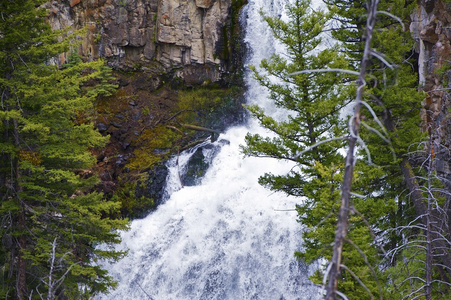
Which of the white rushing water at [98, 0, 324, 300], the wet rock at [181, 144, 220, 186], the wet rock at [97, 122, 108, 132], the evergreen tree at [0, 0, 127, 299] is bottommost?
the white rushing water at [98, 0, 324, 300]

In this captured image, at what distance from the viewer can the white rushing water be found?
14383 millimetres

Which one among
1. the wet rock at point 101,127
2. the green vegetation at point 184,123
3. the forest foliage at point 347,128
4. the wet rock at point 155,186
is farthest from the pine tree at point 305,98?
the wet rock at point 101,127

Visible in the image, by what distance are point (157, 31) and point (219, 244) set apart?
12854 mm

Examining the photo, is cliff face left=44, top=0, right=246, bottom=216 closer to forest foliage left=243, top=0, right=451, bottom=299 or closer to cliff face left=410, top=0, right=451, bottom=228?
forest foliage left=243, top=0, right=451, bottom=299

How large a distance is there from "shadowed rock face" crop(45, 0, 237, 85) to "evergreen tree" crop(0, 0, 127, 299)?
1304 cm

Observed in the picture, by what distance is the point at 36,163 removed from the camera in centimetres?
1107

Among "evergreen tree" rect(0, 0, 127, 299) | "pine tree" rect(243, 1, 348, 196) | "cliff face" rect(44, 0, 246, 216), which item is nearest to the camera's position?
"evergreen tree" rect(0, 0, 127, 299)

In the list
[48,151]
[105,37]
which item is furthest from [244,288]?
[105,37]

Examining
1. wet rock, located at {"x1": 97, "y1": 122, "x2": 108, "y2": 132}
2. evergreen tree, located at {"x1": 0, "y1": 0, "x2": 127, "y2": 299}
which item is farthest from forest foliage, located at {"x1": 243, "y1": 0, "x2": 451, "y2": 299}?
wet rock, located at {"x1": 97, "y1": 122, "x2": 108, "y2": 132}

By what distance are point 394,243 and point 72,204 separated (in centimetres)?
917

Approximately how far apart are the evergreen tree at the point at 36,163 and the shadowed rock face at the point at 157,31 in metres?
13.0

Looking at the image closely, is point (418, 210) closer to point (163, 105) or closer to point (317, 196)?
point (317, 196)

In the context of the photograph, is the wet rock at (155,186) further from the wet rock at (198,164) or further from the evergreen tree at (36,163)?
the evergreen tree at (36,163)

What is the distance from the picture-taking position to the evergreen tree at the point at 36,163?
33.6 ft
